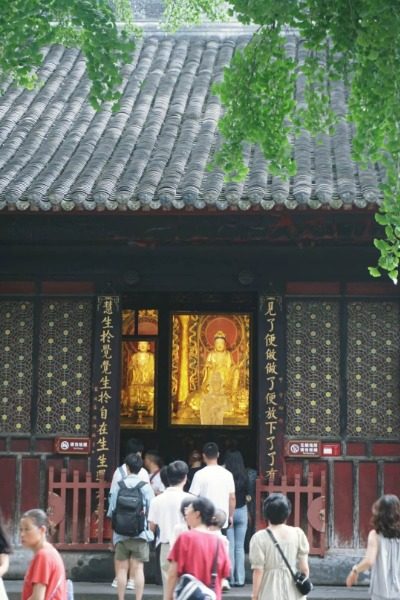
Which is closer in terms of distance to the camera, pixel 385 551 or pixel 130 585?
pixel 385 551

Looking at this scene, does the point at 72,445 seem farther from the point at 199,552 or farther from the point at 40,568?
the point at 199,552

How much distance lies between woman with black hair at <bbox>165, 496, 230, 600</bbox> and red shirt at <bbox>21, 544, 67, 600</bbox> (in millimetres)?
706

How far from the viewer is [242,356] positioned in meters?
16.9

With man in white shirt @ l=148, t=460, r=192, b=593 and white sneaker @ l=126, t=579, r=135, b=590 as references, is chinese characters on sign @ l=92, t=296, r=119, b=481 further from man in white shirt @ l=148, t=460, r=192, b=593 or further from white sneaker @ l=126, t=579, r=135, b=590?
man in white shirt @ l=148, t=460, r=192, b=593

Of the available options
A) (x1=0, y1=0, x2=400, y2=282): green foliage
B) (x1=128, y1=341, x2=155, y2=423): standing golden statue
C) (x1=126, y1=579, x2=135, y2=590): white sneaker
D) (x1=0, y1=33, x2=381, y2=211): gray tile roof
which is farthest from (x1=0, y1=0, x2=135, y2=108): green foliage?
(x1=128, y1=341, x2=155, y2=423): standing golden statue

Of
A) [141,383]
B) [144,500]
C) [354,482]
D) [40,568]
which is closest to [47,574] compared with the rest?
[40,568]

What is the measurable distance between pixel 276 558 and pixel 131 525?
11.1 ft

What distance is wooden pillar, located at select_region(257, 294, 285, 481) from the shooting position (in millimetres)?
12812

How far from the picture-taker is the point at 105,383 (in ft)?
43.0

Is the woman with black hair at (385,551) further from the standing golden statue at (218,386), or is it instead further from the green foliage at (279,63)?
the standing golden statue at (218,386)

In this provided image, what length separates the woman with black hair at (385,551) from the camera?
7723 millimetres

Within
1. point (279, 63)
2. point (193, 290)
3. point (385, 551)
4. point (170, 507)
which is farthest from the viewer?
point (193, 290)

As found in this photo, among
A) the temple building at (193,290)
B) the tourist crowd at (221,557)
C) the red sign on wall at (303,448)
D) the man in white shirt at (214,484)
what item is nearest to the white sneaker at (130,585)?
the temple building at (193,290)

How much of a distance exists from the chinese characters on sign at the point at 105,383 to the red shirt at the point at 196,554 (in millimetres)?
5676
